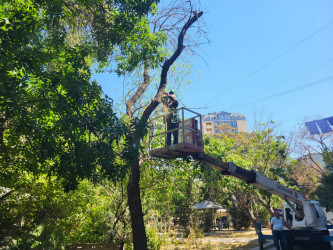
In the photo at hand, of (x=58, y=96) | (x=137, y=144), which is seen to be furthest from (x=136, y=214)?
(x=58, y=96)

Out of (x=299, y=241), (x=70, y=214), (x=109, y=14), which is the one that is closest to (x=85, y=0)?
(x=109, y=14)

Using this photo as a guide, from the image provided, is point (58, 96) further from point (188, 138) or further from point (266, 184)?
point (266, 184)

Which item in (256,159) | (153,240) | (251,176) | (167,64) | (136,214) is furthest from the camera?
(256,159)

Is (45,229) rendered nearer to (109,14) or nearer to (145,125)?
(145,125)

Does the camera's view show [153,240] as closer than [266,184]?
No

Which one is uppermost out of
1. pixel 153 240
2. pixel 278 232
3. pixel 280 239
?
pixel 278 232

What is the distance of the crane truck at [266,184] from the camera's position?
692 cm

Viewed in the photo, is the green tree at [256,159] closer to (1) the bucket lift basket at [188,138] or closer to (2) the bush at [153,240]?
(2) the bush at [153,240]

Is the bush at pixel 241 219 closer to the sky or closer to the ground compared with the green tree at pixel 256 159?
closer to the ground

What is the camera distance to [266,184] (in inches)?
360

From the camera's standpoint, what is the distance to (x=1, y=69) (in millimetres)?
4551

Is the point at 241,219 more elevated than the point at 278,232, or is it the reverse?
the point at 241,219

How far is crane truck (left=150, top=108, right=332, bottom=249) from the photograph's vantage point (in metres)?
6.92

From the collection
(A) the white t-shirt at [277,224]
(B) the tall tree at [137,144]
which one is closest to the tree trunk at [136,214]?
(B) the tall tree at [137,144]
